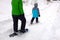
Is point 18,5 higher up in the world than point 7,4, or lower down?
higher up

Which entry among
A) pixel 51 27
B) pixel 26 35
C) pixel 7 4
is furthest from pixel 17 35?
pixel 7 4

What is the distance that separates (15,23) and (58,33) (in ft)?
5.36

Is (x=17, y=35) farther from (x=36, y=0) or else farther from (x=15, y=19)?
(x=36, y=0)

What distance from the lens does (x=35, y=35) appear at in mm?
6684

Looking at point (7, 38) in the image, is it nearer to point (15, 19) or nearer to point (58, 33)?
point (15, 19)

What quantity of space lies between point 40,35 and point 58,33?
0.70 meters

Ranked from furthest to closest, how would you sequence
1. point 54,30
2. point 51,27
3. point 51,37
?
point 51,27
point 54,30
point 51,37

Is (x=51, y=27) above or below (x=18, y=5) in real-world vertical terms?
below

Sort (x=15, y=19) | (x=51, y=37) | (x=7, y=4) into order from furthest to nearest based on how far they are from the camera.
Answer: (x=7, y=4) < (x=15, y=19) < (x=51, y=37)

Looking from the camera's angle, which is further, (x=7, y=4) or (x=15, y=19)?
(x=7, y=4)

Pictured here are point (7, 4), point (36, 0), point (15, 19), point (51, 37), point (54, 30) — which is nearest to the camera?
point (51, 37)

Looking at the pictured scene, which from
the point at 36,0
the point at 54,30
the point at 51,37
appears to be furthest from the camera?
the point at 36,0

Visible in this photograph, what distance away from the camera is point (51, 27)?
7.87m

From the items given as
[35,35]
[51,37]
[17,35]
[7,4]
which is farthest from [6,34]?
[7,4]
